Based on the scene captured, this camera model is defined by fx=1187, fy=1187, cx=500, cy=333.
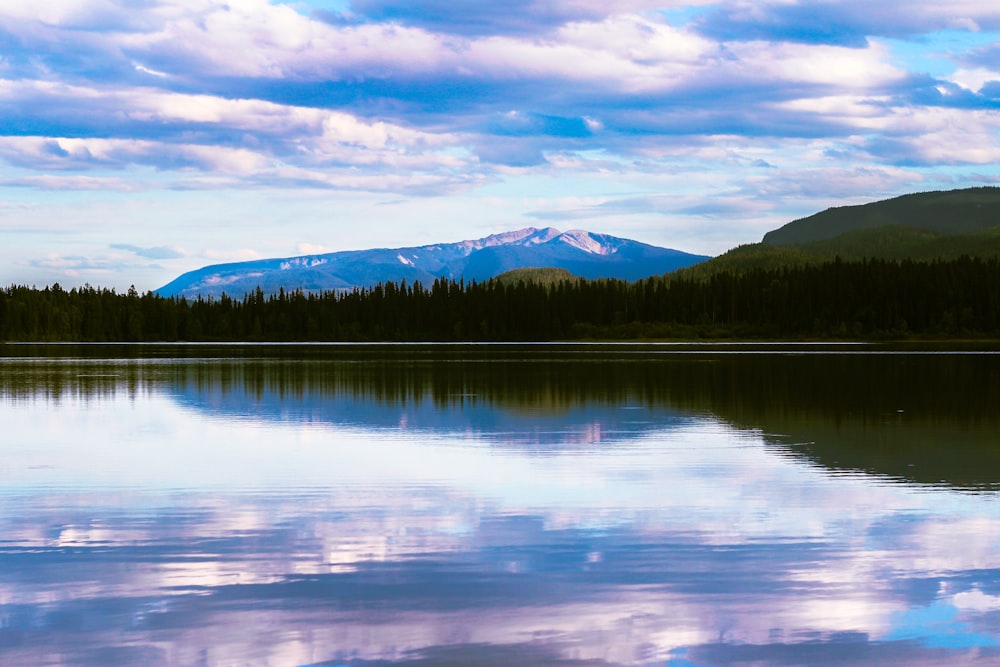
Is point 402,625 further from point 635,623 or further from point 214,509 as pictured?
point 214,509

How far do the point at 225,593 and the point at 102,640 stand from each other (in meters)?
2.38

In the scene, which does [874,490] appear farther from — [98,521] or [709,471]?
[98,521]

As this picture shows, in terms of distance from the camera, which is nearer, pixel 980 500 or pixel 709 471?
pixel 980 500

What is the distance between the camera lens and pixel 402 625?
13945mm

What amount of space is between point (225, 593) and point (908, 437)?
2519 cm

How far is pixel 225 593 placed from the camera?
15.6 metres

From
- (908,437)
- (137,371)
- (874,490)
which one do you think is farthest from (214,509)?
(137,371)

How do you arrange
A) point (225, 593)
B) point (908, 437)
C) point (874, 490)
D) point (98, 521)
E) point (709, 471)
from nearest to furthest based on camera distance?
point (225, 593)
point (98, 521)
point (874, 490)
point (709, 471)
point (908, 437)

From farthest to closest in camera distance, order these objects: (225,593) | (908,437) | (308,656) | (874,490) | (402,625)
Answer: (908,437) < (874,490) < (225,593) < (402,625) < (308,656)

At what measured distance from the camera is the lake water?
1336cm

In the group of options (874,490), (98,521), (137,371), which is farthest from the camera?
(137,371)

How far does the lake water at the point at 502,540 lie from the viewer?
13359 millimetres

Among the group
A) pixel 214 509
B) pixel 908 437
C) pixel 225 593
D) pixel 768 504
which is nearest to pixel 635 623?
pixel 225 593

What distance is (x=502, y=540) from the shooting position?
1914 centimetres
